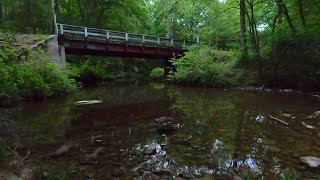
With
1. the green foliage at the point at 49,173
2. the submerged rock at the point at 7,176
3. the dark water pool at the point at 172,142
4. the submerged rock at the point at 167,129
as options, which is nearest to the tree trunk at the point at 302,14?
the dark water pool at the point at 172,142

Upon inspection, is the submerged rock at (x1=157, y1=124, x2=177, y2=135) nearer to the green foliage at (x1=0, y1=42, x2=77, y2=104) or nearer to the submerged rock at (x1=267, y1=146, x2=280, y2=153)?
the submerged rock at (x1=267, y1=146, x2=280, y2=153)

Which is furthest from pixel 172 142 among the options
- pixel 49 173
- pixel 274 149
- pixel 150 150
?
pixel 49 173

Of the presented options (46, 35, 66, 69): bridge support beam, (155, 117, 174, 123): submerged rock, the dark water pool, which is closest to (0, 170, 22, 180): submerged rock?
the dark water pool

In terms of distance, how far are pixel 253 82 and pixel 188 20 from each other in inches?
708

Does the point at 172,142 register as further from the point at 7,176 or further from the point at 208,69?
the point at 208,69

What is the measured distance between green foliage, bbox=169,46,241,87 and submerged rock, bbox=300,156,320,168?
13.8 meters

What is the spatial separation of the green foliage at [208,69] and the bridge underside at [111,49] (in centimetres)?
399

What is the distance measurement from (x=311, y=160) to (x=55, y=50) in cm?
1607

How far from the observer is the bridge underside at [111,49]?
60.1 feet

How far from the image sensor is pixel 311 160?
4301mm

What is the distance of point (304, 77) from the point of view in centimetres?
1405

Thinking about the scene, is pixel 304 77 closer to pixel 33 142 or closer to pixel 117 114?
pixel 117 114

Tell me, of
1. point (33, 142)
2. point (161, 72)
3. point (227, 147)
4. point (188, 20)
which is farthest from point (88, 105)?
point (188, 20)

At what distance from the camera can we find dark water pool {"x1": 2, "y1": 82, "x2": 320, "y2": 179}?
4047mm
